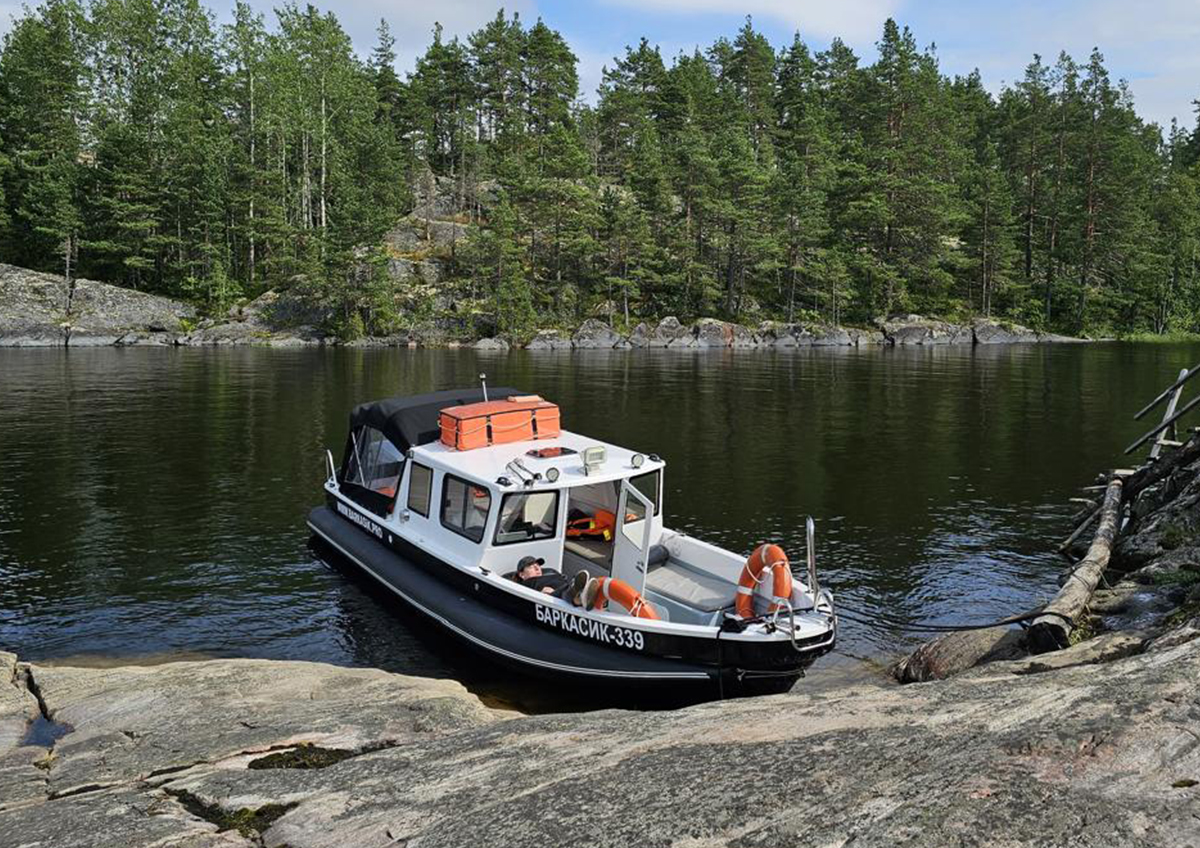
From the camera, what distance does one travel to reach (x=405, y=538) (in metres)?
15.9

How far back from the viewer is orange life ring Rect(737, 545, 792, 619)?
1210cm

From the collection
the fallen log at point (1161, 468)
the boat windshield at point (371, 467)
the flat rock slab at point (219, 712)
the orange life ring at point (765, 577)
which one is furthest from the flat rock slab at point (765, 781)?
the fallen log at point (1161, 468)

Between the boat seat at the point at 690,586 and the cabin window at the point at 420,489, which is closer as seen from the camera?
the boat seat at the point at 690,586

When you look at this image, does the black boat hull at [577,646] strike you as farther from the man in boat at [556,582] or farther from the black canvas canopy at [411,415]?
the black canvas canopy at [411,415]

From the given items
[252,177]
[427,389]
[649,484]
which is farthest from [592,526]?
[252,177]

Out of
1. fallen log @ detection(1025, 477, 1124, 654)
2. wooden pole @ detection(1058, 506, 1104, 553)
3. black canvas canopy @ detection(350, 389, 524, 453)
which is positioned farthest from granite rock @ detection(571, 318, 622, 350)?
fallen log @ detection(1025, 477, 1124, 654)

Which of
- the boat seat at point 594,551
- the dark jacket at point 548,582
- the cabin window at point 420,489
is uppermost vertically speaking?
the cabin window at point 420,489

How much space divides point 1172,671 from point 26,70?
108044 mm

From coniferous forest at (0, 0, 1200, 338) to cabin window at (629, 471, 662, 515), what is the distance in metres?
67.9

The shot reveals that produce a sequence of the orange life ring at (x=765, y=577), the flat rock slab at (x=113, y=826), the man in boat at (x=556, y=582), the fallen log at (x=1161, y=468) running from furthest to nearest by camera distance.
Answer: the fallen log at (x=1161, y=468) < the man in boat at (x=556, y=582) < the orange life ring at (x=765, y=577) < the flat rock slab at (x=113, y=826)

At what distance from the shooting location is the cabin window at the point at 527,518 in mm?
14094

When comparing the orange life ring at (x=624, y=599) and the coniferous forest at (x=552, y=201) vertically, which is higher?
the coniferous forest at (x=552, y=201)

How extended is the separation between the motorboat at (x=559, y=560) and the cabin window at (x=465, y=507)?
3 cm

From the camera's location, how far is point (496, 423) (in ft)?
53.3
